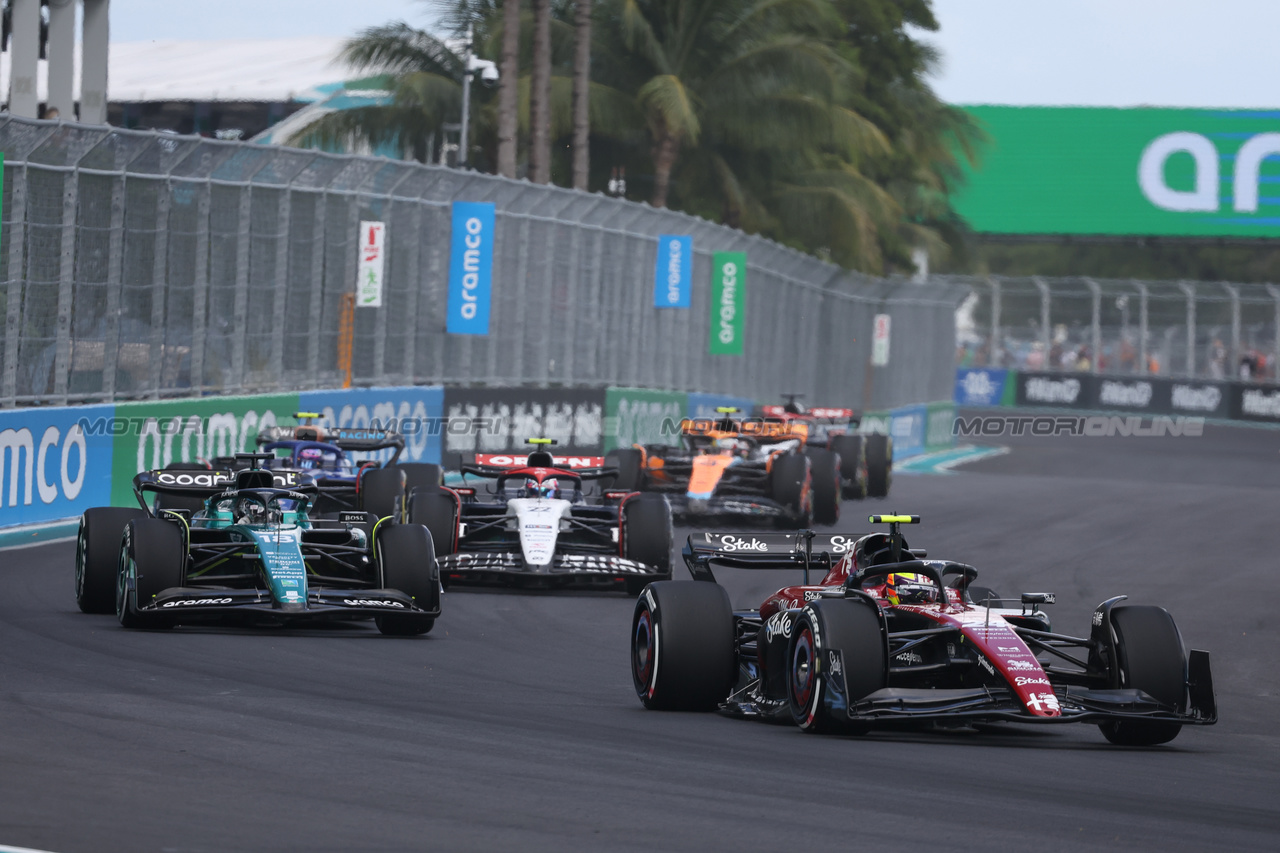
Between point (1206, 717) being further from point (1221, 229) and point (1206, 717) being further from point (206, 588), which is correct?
point (1221, 229)

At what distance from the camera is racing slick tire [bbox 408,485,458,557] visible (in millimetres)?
14211

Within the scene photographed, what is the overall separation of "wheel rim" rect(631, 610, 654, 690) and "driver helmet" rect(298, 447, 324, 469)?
7.26 metres

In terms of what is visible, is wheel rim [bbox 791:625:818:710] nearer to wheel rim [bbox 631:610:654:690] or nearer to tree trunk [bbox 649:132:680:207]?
wheel rim [bbox 631:610:654:690]

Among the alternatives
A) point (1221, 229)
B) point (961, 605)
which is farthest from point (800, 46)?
point (961, 605)

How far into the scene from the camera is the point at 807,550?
9.65 m

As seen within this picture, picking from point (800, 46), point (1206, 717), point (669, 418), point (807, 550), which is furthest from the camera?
point (800, 46)

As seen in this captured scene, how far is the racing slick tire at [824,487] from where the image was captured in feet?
68.3

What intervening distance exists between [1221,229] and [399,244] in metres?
37.8

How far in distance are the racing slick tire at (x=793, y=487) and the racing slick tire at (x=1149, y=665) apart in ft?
37.8

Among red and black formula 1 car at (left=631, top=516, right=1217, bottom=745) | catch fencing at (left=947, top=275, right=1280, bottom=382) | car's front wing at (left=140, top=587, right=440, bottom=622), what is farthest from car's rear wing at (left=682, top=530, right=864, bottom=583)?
catch fencing at (left=947, top=275, right=1280, bottom=382)

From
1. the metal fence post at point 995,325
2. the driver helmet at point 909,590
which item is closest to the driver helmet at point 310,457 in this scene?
the driver helmet at point 909,590

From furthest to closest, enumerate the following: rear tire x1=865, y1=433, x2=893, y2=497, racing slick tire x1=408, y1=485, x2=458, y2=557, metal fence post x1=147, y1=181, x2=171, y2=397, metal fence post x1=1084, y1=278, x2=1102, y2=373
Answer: metal fence post x1=1084, y1=278, x2=1102, y2=373 < rear tire x1=865, y1=433, x2=893, y2=497 < metal fence post x1=147, y1=181, x2=171, y2=397 < racing slick tire x1=408, y1=485, x2=458, y2=557

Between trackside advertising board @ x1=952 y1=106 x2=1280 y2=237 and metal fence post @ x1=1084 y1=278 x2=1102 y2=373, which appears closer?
metal fence post @ x1=1084 y1=278 x2=1102 y2=373

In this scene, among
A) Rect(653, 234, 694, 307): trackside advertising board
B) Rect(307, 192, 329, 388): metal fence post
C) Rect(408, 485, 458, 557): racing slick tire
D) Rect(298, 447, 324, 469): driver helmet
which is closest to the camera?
Rect(408, 485, 458, 557): racing slick tire
